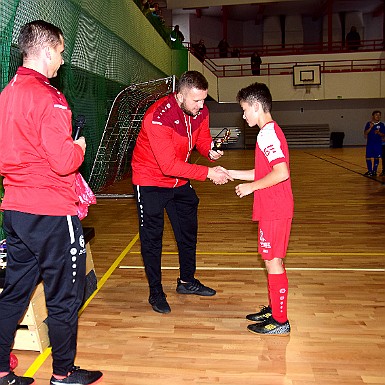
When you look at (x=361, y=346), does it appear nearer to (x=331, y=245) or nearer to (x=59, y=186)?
(x=59, y=186)

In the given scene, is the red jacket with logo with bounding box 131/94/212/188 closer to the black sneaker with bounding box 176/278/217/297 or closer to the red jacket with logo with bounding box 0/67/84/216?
the black sneaker with bounding box 176/278/217/297

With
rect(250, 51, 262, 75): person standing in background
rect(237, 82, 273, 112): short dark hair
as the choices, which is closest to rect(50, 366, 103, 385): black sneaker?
rect(237, 82, 273, 112): short dark hair

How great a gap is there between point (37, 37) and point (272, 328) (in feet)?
7.15

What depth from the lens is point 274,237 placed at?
9.78 ft

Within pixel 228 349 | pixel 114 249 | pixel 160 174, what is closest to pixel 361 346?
pixel 228 349

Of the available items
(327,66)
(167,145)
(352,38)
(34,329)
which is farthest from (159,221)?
(352,38)

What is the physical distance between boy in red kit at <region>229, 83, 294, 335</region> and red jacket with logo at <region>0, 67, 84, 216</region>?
1.11 metres

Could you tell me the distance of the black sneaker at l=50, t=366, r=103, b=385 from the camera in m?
2.48

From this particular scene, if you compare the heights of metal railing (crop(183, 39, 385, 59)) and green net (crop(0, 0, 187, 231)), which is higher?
metal railing (crop(183, 39, 385, 59))

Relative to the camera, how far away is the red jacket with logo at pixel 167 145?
334 centimetres

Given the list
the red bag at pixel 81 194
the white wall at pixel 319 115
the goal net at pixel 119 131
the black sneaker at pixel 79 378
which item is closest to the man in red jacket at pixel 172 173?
the red bag at pixel 81 194

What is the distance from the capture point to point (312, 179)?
1169 cm

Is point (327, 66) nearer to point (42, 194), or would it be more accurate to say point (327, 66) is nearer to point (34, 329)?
point (34, 329)

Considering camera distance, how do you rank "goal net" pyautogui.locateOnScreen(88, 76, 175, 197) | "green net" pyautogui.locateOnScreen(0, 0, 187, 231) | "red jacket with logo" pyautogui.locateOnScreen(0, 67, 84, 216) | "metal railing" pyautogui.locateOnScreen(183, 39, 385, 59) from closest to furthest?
"red jacket with logo" pyautogui.locateOnScreen(0, 67, 84, 216)
"green net" pyautogui.locateOnScreen(0, 0, 187, 231)
"goal net" pyautogui.locateOnScreen(88, 76, 175, 197)
"metal railing" pyautogui.locateOnScreen(183, 39, 385, 59)
